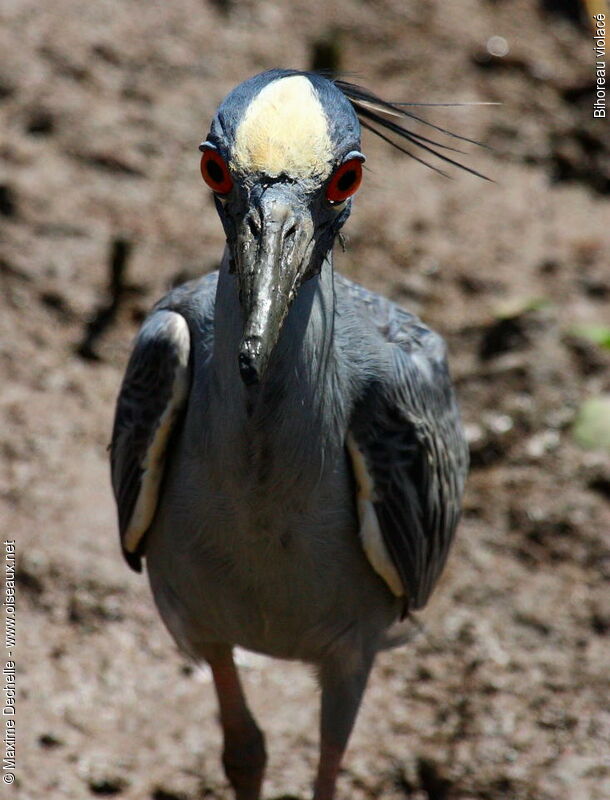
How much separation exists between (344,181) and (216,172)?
39 centimetres

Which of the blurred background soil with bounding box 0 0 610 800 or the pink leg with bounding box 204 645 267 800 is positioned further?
the blurred background soil with bounding box 0 0 610 800

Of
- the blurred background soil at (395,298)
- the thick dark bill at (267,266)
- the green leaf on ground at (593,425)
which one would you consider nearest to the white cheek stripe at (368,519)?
the thick dark bill at (267,266)

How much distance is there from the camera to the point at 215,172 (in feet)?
11.2

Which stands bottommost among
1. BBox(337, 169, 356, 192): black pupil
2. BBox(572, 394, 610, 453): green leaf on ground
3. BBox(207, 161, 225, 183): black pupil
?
BBox(572, 394, 610, 453): green leaf on ground

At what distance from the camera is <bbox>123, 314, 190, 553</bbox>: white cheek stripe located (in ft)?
13.9

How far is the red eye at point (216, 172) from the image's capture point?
3.38 meters

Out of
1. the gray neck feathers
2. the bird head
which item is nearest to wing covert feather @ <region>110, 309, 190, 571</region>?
the gray neck feathers

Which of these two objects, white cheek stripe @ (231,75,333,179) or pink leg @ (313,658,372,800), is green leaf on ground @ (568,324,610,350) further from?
white cheek stripe @ (231,75,333,179)

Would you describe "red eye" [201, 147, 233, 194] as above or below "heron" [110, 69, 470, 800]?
above

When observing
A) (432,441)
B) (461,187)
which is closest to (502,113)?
(461,187)

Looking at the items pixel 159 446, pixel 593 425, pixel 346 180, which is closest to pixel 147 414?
pixel 159 446

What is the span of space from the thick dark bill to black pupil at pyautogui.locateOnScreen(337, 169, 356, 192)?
18cm

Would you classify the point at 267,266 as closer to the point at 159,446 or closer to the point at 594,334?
the point at 159,446

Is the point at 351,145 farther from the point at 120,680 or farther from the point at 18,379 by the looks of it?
the point at 18,379
